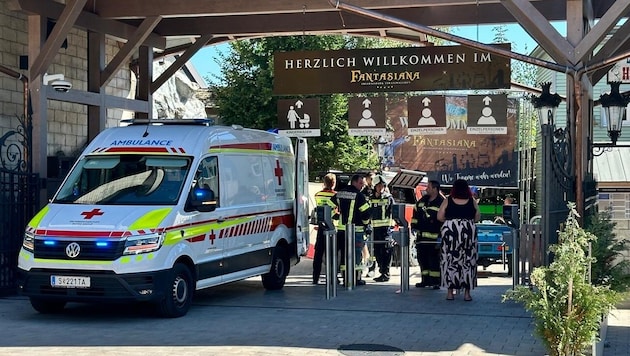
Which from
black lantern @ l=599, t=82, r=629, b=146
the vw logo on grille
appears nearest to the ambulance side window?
the vw logo on grille

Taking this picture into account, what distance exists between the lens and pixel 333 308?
11.7m

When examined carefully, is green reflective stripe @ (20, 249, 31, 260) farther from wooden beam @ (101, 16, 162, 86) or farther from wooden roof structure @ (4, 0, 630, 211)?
wooden beam @ (101, 16, 162, 86)

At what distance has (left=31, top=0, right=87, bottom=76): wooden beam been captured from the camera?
12.9 m

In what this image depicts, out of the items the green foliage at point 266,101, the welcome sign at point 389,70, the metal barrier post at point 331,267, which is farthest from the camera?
the green foliage at point 266,101

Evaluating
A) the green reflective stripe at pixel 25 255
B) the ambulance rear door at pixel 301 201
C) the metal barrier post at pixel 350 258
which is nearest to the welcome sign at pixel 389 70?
the ambulance rear door at pixel 301 201

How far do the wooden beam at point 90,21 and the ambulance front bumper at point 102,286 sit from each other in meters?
4.74

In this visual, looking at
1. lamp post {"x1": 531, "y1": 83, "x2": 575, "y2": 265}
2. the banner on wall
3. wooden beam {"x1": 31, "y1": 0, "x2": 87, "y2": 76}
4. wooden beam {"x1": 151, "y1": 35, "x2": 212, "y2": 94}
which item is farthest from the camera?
the banner on wall

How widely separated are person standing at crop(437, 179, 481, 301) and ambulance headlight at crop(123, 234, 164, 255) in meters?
4.14

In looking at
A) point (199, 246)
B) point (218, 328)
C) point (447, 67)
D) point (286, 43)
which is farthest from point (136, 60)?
point (286, 43)

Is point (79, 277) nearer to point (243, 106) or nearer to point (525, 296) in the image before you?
point (525, 296)

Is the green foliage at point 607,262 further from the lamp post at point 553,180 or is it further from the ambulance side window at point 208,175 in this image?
the ambulance side window at point 208,175

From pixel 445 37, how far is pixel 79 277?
4960 millimetres

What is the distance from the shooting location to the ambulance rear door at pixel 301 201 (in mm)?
14109

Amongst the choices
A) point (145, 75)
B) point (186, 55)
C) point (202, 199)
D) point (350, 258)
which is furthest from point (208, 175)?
point (145, 75)
